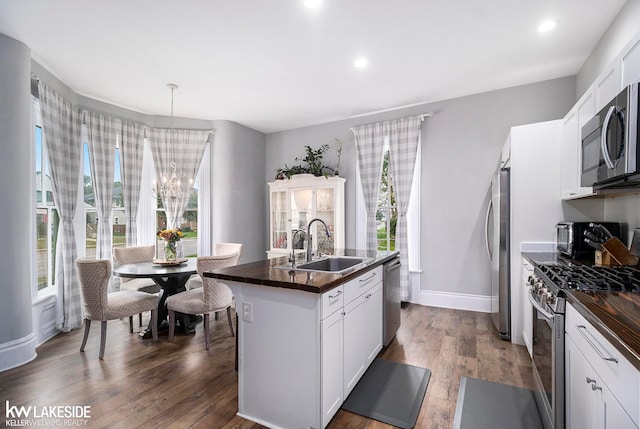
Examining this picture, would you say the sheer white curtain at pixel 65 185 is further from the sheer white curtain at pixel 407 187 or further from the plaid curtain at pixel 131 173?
the sheer white curtain at pixel 407 187

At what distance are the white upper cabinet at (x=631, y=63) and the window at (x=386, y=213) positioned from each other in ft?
9.57

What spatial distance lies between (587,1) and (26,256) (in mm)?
5077

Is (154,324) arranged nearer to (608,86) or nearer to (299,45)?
(299,45)

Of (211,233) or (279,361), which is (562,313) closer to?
(279,361)

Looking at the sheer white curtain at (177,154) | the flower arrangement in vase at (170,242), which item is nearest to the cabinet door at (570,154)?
the flower arrangement in vase at (170,242)

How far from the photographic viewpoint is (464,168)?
4.07m

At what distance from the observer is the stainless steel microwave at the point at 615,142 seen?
147cm

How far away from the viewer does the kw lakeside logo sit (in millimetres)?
1921

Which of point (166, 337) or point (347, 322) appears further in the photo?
point (166, 337)

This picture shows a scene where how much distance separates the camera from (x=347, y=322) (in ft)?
6.71

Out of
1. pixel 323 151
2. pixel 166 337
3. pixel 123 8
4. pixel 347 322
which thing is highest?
pixel 123 8

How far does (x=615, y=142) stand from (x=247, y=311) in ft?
7.47

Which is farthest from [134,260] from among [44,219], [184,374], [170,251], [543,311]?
[543,311]

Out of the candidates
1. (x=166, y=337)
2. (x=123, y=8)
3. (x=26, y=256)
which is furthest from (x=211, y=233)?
(x=123, y=8)
